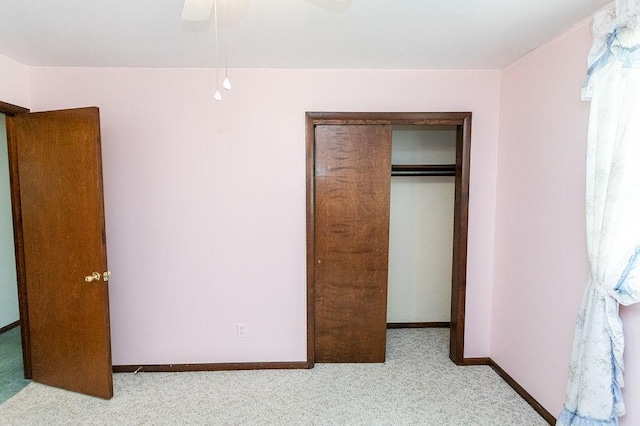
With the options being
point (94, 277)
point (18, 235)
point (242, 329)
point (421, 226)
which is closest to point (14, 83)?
point (18, 235)

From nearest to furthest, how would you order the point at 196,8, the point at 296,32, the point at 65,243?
the point at 196,8 → the point at 296,32 → the point at 65,243

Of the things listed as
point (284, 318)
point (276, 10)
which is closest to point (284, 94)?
point (276, 10)

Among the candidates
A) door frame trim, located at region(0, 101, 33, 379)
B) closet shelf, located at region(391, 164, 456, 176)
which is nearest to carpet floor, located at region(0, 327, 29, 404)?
door frame trim, located at region(0, 101, 33, 379)

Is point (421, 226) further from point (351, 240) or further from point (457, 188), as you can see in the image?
point (351, 240)

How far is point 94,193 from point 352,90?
197cm

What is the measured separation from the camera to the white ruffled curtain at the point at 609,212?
5.02ft

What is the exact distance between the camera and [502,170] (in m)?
2.68

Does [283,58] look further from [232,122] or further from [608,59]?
[608,59]

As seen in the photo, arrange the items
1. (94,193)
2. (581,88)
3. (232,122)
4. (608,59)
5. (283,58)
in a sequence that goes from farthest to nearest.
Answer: (232,122) → (283,58) → (94,193) → (581,88) → (608,59)

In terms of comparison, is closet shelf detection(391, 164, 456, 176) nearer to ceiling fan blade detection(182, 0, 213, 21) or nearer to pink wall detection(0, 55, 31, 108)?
ceiling fan blade detection(182, 0, 213, 21)

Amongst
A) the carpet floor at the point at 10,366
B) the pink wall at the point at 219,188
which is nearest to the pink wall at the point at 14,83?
the pink wall at the point at 219,188

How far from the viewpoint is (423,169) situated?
3.36m

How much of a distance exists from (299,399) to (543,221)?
202 cm

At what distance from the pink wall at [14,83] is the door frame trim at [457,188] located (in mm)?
2086
